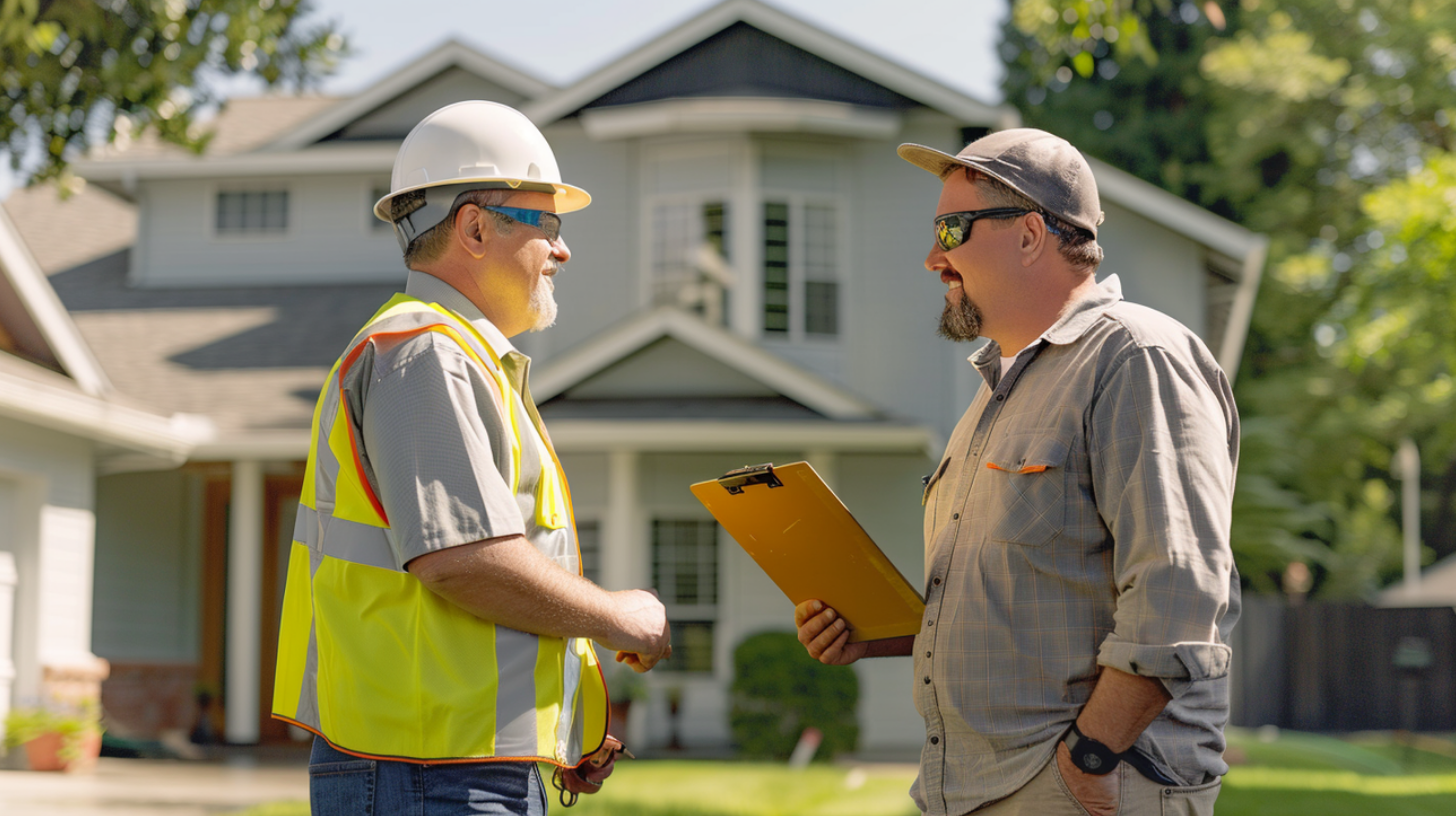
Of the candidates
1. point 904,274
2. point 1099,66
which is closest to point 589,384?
point 904,274

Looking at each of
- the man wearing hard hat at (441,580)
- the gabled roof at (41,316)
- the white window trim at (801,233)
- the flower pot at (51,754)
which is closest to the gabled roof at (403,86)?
the white window trim at (801,233)

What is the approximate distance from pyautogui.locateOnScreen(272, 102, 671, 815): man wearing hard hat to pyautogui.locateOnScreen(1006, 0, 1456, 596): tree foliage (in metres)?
19.2

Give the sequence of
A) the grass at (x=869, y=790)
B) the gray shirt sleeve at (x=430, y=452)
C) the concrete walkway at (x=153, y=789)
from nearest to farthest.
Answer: the gray shirt sleeve at (x=430, y=452) < the grass at (x=869, y=790) < the concrete walkway at (x=153, y=789)

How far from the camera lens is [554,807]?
8.77m

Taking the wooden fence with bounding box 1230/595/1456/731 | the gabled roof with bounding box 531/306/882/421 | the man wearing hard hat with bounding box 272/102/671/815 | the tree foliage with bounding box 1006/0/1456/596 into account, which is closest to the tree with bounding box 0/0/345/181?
the man wearing hard hat with bounding box 272/102/671/815

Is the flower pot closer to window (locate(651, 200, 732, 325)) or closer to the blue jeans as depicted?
window (locate(651, 200, 732, 325))

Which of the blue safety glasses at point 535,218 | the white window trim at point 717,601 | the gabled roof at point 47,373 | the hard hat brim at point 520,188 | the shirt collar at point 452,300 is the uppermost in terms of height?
the gabled roof at point 47,373

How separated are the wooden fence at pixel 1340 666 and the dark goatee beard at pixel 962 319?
70.9ft

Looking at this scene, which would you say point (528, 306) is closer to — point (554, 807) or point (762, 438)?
point (554, 807)

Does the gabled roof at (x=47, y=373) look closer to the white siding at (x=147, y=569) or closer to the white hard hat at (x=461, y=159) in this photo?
the white siding at (x=147, y=569)

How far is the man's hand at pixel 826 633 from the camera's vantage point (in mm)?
3243

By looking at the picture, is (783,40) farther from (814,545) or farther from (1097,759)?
(1097,759)

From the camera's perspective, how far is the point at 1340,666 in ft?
76.3

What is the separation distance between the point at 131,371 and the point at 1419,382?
19.2 meters
